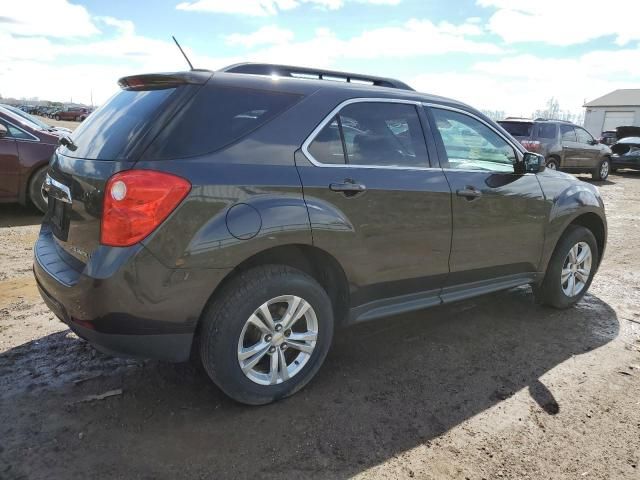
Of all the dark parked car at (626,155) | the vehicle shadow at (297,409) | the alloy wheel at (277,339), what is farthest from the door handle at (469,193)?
the dark parked car at (626,155)

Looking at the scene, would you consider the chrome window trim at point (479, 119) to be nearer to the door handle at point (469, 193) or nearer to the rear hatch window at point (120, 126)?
the door handle at point (469, 193)

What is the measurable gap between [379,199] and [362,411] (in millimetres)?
1242

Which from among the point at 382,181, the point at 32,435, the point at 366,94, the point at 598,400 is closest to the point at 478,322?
the point at 598,400

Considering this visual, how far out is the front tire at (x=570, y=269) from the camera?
4.47 meters

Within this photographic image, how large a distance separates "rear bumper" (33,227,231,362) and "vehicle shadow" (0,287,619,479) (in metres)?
0.47

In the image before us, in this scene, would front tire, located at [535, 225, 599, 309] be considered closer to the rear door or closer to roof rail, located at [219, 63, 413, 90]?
the rear door

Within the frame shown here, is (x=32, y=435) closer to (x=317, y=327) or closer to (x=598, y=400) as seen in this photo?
(x=317, y=327)

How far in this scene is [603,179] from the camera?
16078 millimetres

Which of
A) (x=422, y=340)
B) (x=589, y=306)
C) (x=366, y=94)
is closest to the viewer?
(x=366, y=94)

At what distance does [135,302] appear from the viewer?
95.2 inches

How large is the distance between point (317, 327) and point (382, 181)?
3.17 feet

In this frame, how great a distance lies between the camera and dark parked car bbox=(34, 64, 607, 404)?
96.1 inches

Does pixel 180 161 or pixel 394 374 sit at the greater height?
pixel 180 161

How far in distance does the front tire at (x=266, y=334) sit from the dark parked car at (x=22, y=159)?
551 cm
